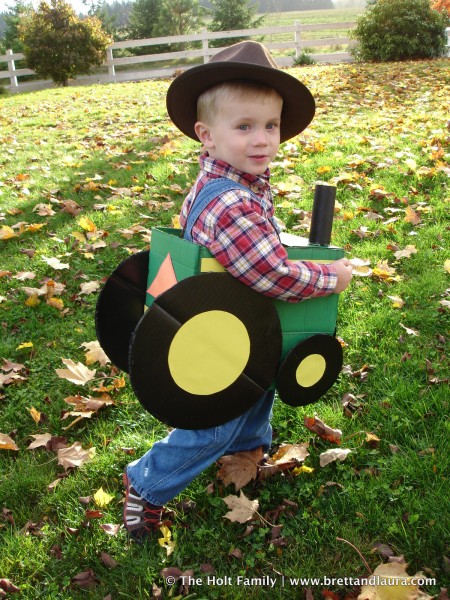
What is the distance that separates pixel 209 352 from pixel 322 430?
0.88m

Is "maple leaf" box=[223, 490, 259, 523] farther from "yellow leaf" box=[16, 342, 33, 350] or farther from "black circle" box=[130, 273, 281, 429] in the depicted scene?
"yellow leaf" box=[16, 342, 33, 350]

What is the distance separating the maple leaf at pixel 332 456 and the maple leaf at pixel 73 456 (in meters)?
0.97

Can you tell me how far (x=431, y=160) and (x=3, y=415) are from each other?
14.5ft

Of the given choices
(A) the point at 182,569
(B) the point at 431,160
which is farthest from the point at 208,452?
(B) the point at 431,160

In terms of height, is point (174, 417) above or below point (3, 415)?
above

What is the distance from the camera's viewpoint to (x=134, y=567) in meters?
1.84

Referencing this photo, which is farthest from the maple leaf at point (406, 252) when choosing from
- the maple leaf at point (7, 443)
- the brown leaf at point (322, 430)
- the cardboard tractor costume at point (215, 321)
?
the maple leaf at point (7, 443)

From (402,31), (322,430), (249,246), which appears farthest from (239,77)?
(402,31)

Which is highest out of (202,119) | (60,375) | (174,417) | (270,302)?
(202,119)

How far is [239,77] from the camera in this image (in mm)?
1729

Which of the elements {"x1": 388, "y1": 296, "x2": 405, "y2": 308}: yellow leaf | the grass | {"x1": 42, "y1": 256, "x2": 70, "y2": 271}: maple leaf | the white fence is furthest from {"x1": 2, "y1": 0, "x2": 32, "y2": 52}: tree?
{"x1": 388, "y1": 296, "x2": 405, "y2": 308}: yellow leaf

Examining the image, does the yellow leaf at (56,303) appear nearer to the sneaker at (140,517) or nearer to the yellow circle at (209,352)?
the sneaker at (140,517)

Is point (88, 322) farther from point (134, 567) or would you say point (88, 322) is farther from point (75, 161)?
point (75, 161)

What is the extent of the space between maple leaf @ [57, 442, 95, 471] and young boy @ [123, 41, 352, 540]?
337mm
